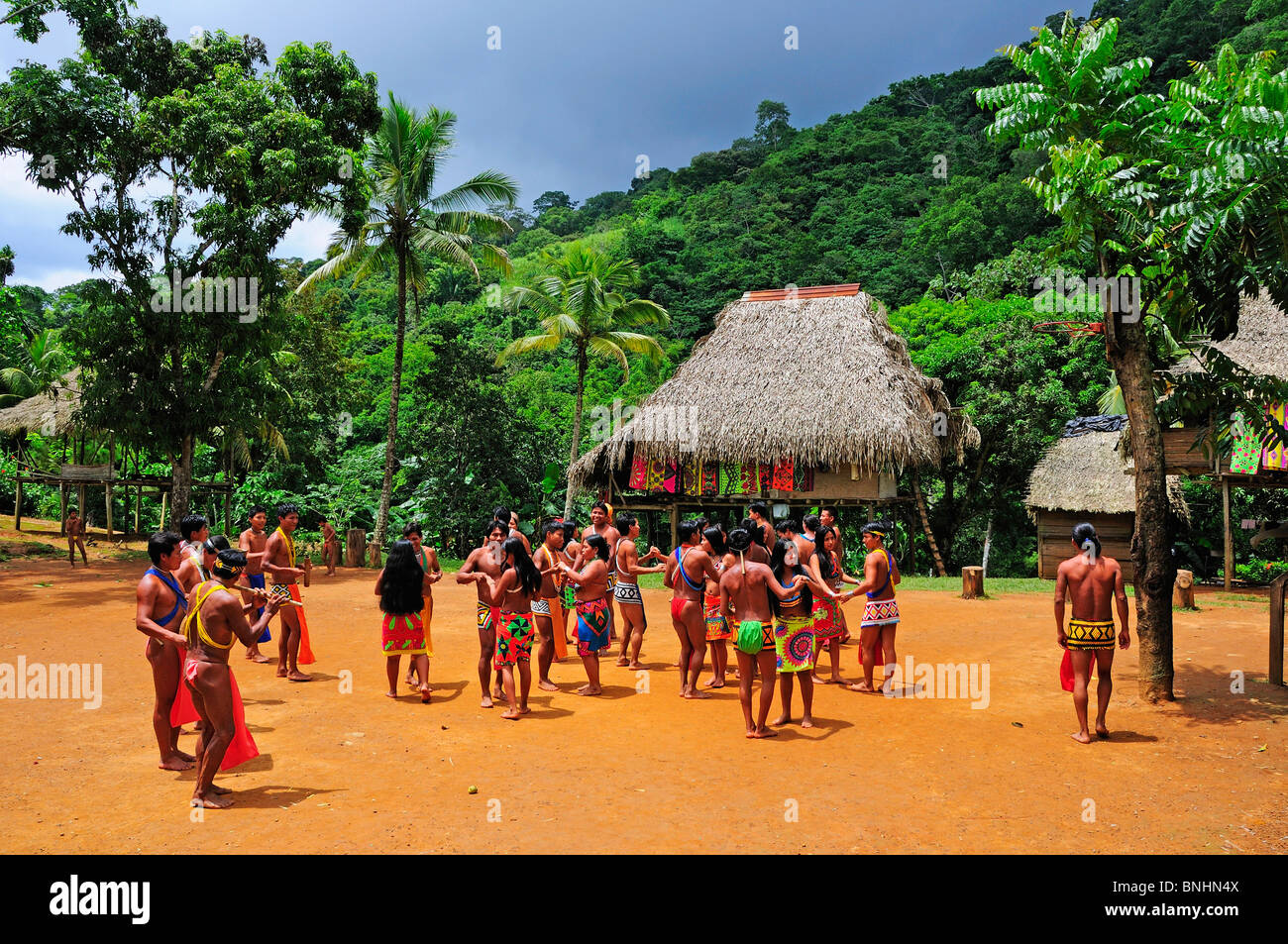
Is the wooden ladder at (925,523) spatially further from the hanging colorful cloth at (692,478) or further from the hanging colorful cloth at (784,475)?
the hanging colorful cloth at (692,478)

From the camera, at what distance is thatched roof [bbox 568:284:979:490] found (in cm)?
1731

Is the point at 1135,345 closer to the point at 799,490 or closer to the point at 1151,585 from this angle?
the point at 1151,585

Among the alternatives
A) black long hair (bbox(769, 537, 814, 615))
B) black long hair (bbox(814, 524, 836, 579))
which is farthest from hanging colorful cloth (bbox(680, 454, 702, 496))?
black long hair (bbox(769, 537, 814, 615))

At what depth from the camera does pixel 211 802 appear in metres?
Answer: 4.89

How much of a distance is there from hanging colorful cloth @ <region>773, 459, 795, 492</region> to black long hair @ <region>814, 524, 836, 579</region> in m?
10.5

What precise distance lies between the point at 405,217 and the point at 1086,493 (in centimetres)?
1703

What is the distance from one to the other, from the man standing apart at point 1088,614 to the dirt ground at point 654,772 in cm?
43

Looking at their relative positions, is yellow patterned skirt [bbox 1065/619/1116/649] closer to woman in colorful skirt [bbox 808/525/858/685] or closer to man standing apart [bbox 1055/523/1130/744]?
man standing apart [bbox 1055/523/1130/744]

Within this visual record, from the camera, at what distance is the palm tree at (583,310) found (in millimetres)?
22875

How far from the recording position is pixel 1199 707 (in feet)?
24.0

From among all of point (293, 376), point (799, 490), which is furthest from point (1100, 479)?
point (293, 376)

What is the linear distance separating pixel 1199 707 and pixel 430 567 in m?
7.03

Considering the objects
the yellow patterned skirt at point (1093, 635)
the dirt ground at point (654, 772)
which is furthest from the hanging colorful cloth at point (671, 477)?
the yellow patterned skirt at point (1093, 635)

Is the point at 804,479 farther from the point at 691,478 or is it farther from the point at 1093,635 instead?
the point at 1093,635
